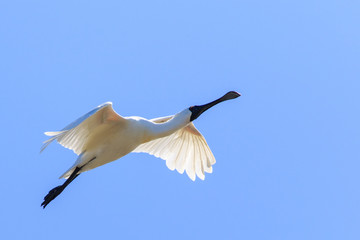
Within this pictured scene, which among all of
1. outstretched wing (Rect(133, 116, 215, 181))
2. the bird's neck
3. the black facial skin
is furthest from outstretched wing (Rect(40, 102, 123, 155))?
outstretched wing (Rect(133, 116, 215, 181))

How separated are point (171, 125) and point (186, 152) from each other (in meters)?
2.47

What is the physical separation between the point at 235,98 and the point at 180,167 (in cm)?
253

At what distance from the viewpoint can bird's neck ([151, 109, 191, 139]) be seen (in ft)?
55.9

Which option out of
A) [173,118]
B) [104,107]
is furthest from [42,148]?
[173,118]

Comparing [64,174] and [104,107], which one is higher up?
[104,107]

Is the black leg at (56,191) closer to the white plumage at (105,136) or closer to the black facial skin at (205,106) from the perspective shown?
the white plumage at (105,136)

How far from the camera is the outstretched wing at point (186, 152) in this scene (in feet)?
63.8

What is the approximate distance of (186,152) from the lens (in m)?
19.5

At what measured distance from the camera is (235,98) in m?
17.9

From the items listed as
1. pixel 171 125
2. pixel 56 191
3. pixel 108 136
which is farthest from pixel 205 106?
pixel 56 191

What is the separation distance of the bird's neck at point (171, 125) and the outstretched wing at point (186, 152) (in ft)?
6.51

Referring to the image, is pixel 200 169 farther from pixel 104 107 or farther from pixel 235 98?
pixel 104 107

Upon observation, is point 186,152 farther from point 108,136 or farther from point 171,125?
point 108,136

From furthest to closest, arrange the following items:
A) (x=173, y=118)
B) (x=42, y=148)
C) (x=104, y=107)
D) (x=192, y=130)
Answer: (x=192, y=130), (x=173, y=118), (x=104, y=107), (x=42, y=148)
